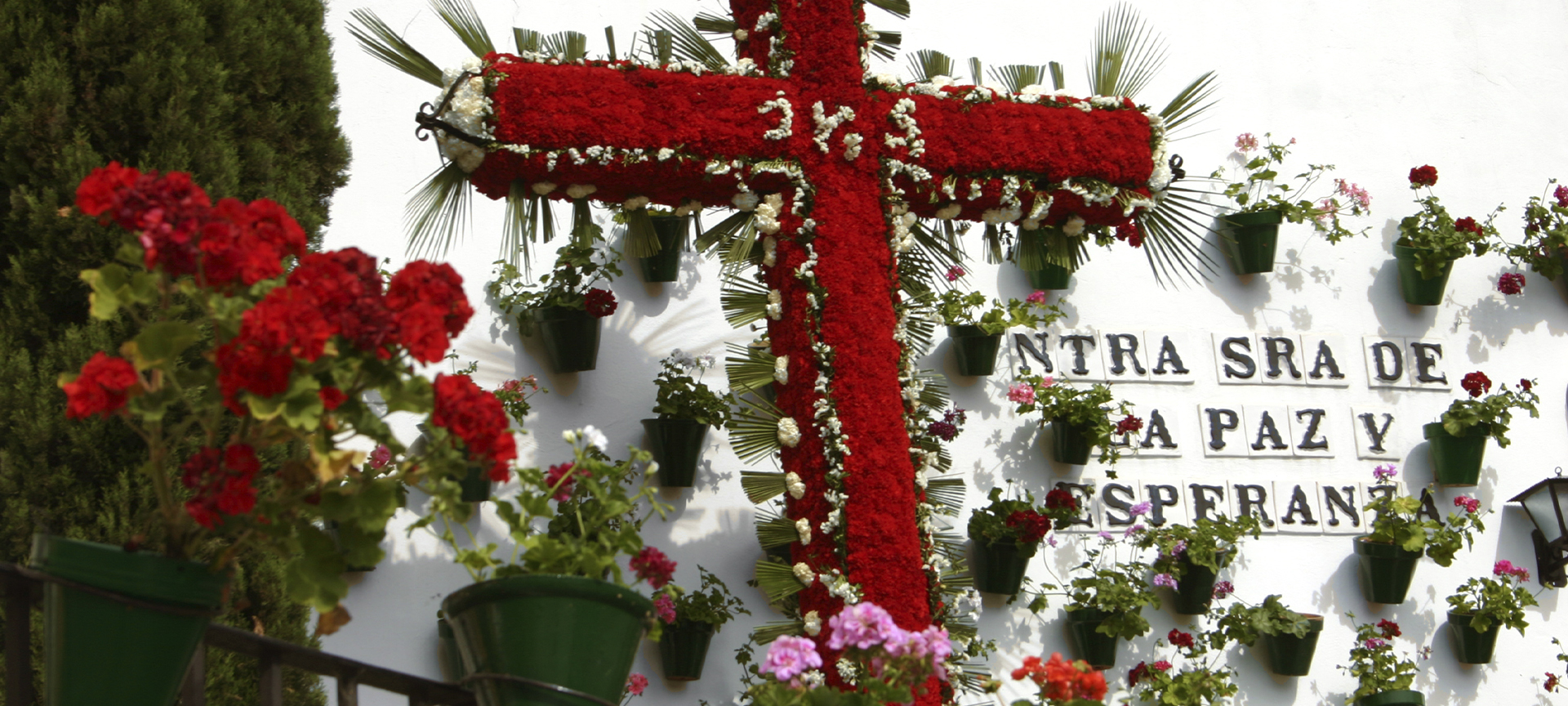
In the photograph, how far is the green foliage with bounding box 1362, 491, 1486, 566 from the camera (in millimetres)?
3805

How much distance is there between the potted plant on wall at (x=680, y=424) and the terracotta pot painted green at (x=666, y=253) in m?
0.33

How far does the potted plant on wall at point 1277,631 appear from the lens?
3.65 m

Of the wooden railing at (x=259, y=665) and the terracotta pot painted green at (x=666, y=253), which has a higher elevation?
the terracotta pot painted green at (x=666, y=253)

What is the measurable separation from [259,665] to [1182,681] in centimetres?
260

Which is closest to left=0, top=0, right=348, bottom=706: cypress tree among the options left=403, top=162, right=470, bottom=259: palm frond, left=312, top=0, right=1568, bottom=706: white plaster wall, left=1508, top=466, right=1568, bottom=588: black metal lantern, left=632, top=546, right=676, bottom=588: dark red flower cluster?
left=403, top=162, right=470, bottom=259: palm frond

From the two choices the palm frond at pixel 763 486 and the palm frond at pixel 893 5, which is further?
the palm frond at pixel 893 5

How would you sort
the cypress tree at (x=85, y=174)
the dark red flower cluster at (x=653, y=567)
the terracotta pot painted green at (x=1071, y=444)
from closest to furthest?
the dark red flower cluster at (x=653, y=567) → the cypress tree at (x=85, y=174) → the terracotta pot painted green at (x=1071, y=444)

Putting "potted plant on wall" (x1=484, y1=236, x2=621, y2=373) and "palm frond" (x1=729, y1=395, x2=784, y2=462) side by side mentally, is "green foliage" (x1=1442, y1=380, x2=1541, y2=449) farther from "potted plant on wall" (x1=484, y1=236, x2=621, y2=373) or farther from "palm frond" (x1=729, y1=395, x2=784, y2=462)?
"potted plant on wall" (x1=484, y1=236, x2=621, y2=373)

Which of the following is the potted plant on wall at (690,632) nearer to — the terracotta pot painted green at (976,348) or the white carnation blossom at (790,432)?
the white carnation blossom at (790,432)

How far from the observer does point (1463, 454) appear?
3957 mm

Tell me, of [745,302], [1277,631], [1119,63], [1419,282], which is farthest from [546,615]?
[1419,282]

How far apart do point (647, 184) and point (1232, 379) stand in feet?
6.93

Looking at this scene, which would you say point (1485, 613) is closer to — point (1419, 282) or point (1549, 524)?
point (1549, 524)

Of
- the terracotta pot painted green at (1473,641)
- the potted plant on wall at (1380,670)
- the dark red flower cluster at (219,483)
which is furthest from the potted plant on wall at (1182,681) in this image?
the dark red flower cluster at (219,483)
